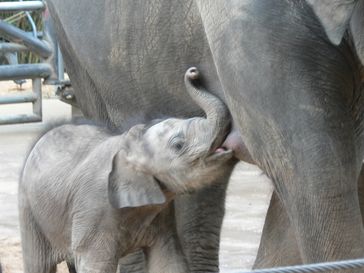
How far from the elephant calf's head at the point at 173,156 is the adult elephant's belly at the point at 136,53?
0.37 ft

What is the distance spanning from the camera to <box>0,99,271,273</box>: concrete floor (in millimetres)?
5781

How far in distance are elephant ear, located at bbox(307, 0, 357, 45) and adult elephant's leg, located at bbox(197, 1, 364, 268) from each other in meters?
0.18

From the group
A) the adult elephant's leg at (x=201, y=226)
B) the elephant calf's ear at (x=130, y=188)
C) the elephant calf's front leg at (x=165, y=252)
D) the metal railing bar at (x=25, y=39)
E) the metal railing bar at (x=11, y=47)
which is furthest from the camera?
the metal railing bar at (x=11, y=47)

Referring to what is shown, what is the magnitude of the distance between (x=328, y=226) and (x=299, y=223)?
0.09 metres

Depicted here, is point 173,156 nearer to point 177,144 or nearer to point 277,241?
point 177,144

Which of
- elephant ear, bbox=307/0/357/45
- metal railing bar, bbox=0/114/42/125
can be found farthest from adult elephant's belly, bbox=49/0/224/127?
metal railing bar, bbox=0/114/42/125

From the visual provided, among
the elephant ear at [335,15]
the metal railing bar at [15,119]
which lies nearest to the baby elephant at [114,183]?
the elephant ear at [335,15]

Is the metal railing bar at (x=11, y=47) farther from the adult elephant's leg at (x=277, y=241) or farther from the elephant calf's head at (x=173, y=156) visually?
the elephant calf's head at (x=173, y=156)

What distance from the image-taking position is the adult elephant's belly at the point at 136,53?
12.9 feet

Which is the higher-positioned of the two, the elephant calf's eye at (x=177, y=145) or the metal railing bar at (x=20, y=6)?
the elephant calf's eye at (x=177, y=145)

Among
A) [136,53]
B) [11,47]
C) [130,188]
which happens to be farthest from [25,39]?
[130,188]

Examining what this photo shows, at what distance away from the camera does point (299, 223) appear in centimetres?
330

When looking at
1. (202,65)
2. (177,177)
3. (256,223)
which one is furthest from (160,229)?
(256,223)

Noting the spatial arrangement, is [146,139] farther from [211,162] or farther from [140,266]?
[140,266]
